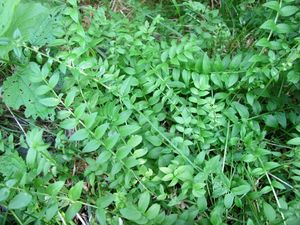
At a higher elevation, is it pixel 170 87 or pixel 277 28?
pixel 277 28

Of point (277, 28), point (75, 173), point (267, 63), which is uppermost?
point (277, 28)

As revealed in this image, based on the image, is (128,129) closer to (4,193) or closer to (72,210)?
(72,210)

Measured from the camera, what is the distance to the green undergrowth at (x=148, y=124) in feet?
5.40

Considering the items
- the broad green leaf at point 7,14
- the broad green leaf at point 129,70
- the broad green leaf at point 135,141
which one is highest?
the broad green leaf at point 7,14

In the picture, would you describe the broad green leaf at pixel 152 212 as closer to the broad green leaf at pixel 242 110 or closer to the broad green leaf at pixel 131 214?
the broad green leaf at pixel 131 214

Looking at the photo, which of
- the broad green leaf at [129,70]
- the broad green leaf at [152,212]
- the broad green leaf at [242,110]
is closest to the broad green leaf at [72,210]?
the broad green leaf at [152,212]

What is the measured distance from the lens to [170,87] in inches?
78.5

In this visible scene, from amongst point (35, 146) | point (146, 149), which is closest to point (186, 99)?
point (146, 149)

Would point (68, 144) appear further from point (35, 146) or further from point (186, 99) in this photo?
point (186, 99)

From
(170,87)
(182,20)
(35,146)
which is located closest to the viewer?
(35,146)

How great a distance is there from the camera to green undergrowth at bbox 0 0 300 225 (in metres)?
1.64

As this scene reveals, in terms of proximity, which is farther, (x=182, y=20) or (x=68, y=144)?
(x=182, y=20)

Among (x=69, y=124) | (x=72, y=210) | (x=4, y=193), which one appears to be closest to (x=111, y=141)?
(x=69, y=124)

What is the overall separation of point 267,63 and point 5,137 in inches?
48.7
